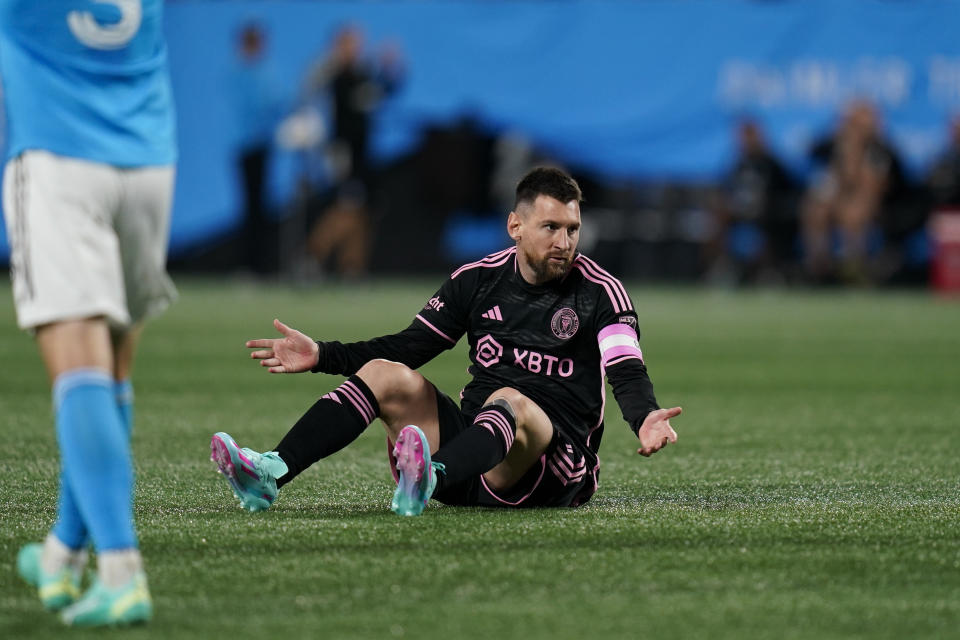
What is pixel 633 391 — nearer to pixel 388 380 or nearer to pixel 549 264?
pixel 549 264

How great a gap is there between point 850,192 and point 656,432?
15.1 metres

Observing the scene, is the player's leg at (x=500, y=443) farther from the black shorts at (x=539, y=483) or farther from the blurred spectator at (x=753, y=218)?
the blurred spectator at (x=753, y=218)

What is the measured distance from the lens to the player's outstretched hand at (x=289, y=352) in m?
4.35

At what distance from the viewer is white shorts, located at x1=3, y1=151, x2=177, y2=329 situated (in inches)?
118

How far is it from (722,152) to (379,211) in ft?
14.6

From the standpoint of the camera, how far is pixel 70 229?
3006 millimetres

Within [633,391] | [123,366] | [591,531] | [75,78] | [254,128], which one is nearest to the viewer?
[75,78]

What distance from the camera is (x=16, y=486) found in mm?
4926

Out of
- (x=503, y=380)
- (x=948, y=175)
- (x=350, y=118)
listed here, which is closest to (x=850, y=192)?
(x=948, y=175)

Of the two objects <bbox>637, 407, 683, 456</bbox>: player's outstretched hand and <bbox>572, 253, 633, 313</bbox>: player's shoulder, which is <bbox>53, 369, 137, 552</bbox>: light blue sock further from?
<bbox>572, 253, 633, 313</bbox>: player's shoulder

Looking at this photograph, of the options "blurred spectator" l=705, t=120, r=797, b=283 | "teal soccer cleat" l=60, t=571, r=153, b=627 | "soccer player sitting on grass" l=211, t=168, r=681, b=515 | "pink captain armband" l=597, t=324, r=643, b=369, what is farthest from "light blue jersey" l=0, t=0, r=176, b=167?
"blurred spectator" l=705, t=120, r=797, b=283

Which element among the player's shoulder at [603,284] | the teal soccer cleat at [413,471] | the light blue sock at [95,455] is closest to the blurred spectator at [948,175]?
the player's shoulder at [603,284]

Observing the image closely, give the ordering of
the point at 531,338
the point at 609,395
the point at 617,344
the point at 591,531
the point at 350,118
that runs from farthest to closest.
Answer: the point at 350,118
the point at 609,395
the point at 531,338
the point at 617,344
the point at 591,531

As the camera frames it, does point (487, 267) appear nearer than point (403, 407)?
No
